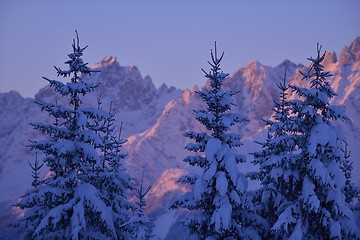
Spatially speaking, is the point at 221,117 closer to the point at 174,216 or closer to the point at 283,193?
the point at 283,193

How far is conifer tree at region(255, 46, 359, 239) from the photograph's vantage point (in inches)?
583

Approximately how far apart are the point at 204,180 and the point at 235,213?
6.30ft

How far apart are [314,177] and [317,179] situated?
15 cm

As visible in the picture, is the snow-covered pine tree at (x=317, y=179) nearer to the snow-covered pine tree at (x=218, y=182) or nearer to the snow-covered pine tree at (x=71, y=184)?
the snow-covered pine tree at (x=218, y=182)

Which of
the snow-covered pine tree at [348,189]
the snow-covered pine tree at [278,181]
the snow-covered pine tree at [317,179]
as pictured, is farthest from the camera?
the snow-covered pine tree at [348,189]

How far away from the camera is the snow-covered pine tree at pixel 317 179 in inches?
583

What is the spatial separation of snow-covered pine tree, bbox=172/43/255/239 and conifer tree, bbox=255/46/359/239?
1332 mm

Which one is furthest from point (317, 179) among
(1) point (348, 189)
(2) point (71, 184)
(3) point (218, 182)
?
(2) point (71, 184)

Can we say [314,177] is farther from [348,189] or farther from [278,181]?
[348,189]

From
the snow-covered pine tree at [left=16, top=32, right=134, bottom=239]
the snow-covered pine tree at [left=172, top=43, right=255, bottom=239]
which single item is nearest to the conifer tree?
the snow-covered pine tree at [left=172, top=43, right=255, bottom=239]

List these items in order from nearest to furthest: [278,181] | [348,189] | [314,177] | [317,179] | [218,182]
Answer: [317,179]
[314,177]
[218,182]
[278,181]
[348,189]

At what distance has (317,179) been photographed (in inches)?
584

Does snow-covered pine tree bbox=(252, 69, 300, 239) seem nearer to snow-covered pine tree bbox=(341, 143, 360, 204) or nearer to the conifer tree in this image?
the conifer tree

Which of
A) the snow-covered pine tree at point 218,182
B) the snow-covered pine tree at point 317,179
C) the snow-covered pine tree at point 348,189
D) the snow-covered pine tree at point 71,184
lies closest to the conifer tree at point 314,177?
the snow-covered pine tree at point 317,179
